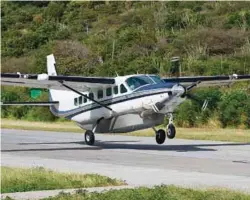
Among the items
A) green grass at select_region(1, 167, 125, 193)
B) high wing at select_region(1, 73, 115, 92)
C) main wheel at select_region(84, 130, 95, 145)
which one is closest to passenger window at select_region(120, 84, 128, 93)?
high wing at select_region(1, 73, 115, 92)

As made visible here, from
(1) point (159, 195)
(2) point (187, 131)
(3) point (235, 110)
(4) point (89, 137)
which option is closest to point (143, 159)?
(4) point (89, 137)

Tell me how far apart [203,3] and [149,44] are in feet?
58.3

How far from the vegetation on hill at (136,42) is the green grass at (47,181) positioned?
23212 mm

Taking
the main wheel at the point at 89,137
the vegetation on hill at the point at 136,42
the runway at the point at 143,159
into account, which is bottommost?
the runway at the point at 143,159

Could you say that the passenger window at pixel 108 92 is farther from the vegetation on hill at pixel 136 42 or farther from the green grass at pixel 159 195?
the green grass at pixel 159 195

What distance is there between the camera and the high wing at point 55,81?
2612 centimetres

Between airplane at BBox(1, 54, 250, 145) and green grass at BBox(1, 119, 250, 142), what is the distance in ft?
10.5

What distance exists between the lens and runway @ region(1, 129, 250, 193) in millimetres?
16594

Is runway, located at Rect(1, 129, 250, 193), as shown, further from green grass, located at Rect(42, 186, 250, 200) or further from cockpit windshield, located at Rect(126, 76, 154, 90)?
cockpit windshield, located at Rect(126, 76, 154, 90)

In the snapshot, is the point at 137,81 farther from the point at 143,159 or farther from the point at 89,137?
the point at 143,159

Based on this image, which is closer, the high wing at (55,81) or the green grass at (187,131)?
the high wing at (55,81)

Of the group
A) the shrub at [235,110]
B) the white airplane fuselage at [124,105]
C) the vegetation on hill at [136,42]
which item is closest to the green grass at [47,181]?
the white airplane fuselage at [124,105]

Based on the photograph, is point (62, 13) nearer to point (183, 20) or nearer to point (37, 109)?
point (183, 20)

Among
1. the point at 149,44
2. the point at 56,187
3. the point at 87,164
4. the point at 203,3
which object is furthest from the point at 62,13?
the point at 56,187
